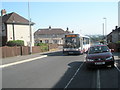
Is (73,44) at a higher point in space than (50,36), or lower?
lower

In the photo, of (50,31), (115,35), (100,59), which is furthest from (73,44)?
(50,31)

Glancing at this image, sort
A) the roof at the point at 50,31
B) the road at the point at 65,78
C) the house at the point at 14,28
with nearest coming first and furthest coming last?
the road at the point at 65,78 → the house at the point at 14,28 → the roof at the point at 50,31

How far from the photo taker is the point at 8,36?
152ft

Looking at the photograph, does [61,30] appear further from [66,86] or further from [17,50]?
[66,86]

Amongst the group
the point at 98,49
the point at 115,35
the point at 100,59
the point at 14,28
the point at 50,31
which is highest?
the point at 50,31

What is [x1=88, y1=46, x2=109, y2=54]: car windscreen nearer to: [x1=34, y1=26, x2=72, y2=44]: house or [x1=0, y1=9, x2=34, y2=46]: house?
[x1=0, y1=9, x2=34, y2=46]: house

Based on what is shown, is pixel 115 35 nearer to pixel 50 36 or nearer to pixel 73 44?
pixel 50 36

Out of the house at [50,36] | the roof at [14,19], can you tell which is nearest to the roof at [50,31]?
the house at [50,36]

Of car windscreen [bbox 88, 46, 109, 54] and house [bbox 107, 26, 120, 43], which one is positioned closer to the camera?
car windscreen [bbox 88, 46, 109, 54]

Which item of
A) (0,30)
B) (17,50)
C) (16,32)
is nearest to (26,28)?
(16,32)

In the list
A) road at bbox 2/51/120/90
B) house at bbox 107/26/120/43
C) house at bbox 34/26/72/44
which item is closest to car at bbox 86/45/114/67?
road at bbox 2/51/120/90

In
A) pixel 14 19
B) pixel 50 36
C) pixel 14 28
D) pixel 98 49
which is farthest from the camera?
pixel 50 36

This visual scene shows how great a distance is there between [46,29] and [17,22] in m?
56.8

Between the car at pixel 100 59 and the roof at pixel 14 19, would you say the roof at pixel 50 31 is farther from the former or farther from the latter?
the car at pixel 100 59
